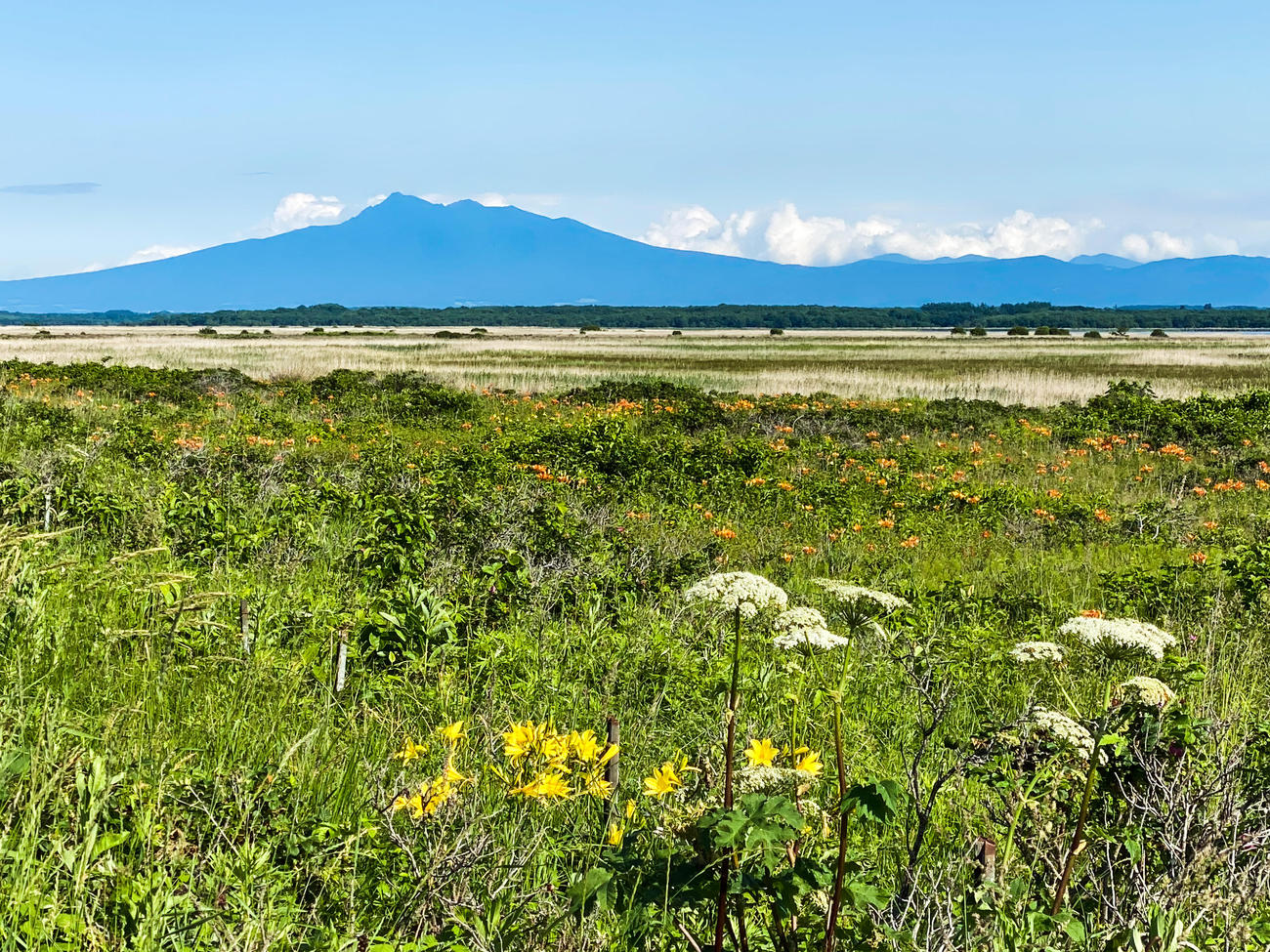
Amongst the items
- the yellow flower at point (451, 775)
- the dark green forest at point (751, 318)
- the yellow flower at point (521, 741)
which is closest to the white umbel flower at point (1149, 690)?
the yellow flower at point (521, 741)

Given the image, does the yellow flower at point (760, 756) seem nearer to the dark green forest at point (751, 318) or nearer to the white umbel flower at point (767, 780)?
the white umbel flower at point (767, 780)

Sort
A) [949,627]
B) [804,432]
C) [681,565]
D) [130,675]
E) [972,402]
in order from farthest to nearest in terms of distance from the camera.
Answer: [972,402] < [804,432] < [681,565] < [949,627] < [130,675]

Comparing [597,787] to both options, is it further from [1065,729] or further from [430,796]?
[1065,729]

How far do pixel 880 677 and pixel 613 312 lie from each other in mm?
164924

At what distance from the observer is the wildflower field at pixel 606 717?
2.20 m

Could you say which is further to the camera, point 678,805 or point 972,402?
point 972,402

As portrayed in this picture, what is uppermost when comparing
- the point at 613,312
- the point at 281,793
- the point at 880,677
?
the point at 613,312

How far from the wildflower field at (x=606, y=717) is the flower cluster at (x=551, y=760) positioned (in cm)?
2

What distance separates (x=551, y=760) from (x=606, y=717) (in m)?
1.56

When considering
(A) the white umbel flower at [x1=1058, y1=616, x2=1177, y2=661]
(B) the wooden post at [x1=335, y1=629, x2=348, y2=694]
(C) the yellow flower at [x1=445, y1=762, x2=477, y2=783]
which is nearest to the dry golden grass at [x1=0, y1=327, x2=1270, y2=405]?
(B) the wooden post at [x1=335, y1=629, x2=348, y2=694]

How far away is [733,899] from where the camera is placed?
205 cm

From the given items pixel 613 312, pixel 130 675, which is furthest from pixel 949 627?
pixel 613 312

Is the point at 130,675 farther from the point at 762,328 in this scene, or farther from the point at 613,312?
the point at 613,312

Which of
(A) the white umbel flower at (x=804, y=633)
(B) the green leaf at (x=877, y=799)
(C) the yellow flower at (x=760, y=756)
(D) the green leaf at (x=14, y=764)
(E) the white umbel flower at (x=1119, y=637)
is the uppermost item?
(A) the white umbel flower at (x=804, y=633)
